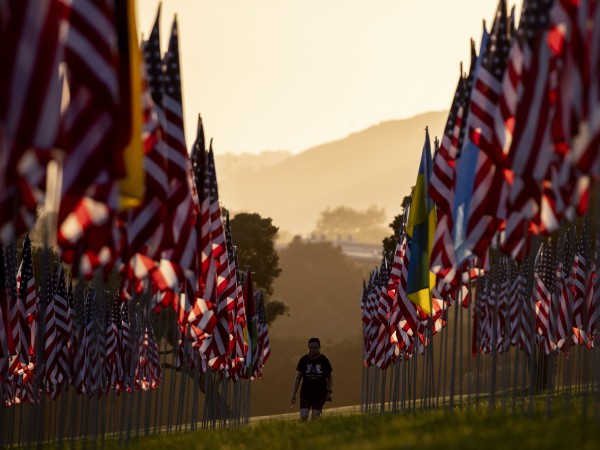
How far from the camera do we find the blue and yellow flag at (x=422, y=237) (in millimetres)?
31953

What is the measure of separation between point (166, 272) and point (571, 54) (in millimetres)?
9244

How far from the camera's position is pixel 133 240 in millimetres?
22328

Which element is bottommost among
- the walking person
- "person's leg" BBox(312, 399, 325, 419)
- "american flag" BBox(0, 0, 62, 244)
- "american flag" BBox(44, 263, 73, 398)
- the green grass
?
the green grass

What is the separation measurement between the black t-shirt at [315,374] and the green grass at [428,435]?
458 centimetres

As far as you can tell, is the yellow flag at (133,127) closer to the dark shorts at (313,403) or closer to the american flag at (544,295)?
the dark shorts at (313,403)

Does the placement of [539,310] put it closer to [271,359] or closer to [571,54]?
[571,54]

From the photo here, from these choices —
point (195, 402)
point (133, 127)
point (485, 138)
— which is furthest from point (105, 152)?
point (195, 402)

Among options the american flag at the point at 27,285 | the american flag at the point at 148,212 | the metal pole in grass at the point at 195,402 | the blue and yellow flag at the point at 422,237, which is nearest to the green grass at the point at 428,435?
the american flag at the point at 148,212

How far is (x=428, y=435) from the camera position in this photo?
16750mm

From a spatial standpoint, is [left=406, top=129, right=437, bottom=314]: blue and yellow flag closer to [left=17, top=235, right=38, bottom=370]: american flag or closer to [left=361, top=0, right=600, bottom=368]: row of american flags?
[left=361, top=0, right=600, bottom=368]: row of american flags

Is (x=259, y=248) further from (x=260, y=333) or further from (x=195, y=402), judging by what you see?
(x=195, y=402)

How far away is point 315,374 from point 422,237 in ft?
15.5

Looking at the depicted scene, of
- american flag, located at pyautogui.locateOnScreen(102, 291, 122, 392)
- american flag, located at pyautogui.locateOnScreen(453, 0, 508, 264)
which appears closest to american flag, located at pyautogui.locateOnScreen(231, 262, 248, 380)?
american flag, located at pyautogui.locateOnScreen(102, 291, 122, 392)

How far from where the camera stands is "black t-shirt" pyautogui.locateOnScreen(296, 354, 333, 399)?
29.6 meters
